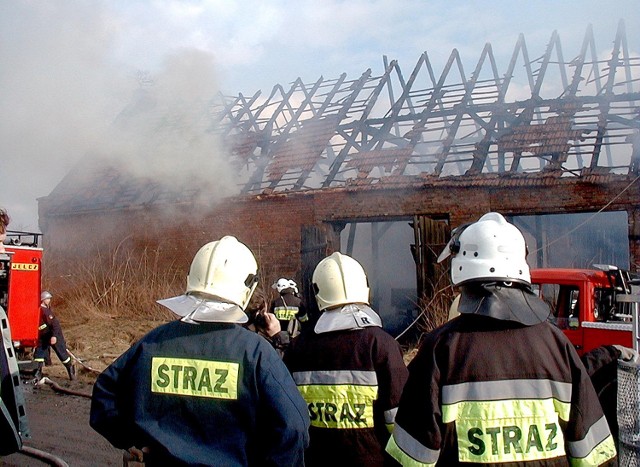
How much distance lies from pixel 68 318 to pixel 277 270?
5.52 metres

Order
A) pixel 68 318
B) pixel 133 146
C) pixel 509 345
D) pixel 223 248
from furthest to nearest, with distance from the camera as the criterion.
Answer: pixel 133 146, pixel 68 318, pixel 223 248, pixel 509 345

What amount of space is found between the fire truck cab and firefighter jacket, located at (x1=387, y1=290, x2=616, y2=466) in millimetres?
4206

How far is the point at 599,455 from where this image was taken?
1.92 m

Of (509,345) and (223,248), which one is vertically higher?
(223,248)

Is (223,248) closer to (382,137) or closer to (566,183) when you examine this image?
(566,183)

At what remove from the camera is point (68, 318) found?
1507 cm

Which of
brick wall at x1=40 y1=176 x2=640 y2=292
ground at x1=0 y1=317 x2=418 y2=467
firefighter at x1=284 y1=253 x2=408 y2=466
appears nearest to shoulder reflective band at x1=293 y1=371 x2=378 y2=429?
firefighter at x1=284 y1=253 x2=408 y2=466

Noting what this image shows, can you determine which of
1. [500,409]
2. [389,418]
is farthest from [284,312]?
[500,409]

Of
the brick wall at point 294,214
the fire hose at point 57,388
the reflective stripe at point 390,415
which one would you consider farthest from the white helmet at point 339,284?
the brick wall at point 294,214

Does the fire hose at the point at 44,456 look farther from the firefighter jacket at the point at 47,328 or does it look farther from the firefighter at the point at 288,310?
the firefighter jacket at the point at 47,328

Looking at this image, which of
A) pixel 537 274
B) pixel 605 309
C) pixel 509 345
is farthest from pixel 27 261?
pixel 509 345

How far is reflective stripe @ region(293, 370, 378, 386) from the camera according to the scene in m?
2.71

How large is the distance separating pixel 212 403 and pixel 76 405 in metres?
6.39

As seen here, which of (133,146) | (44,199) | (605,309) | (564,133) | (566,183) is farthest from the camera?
(44,199)
